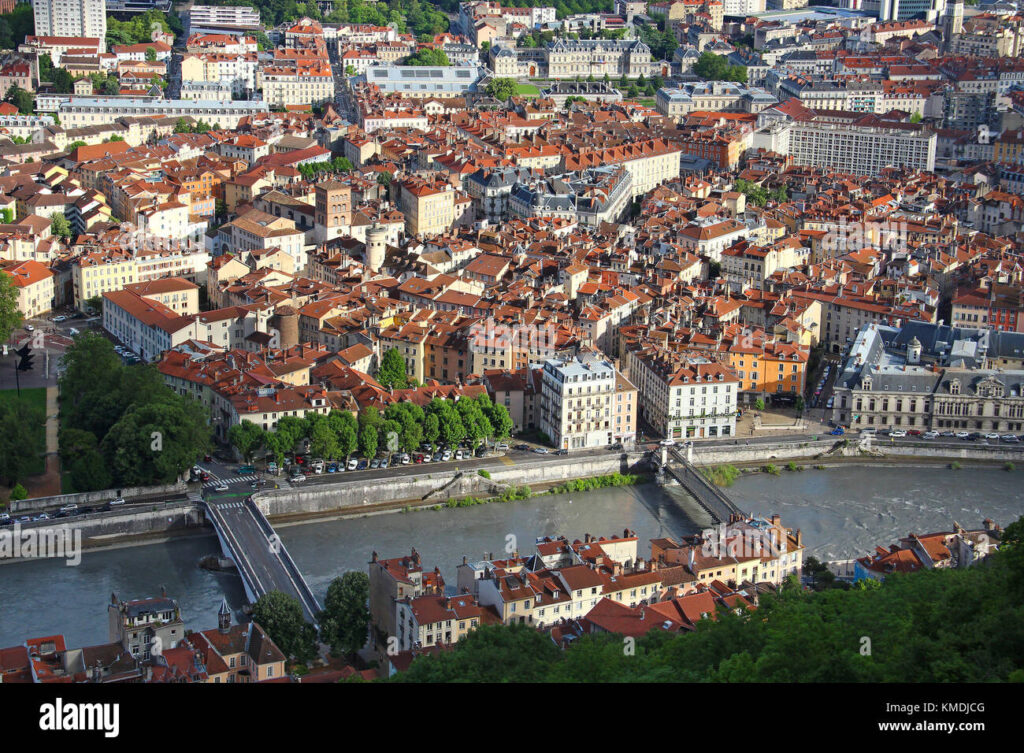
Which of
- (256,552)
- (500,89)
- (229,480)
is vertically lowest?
(256,552)

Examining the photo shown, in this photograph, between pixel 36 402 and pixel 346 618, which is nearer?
pixel 346 618

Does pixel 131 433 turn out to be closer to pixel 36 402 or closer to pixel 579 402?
pixel 36 402

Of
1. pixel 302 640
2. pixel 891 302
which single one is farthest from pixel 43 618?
pixel 891 302

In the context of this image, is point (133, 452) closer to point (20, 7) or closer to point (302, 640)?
point (302, 640)

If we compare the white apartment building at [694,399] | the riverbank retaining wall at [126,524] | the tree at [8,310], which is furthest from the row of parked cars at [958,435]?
the tree at [8,310]

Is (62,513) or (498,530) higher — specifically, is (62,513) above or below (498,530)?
above

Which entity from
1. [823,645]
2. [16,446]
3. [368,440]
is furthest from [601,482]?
[823,645]
